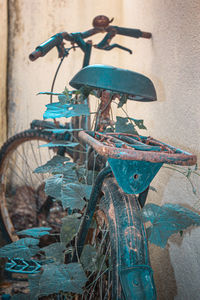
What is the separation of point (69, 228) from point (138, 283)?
0.32 metres

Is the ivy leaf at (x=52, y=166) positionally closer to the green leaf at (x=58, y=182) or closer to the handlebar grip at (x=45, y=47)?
the green leaf at (x=58, y=182)

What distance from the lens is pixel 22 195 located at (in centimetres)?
231

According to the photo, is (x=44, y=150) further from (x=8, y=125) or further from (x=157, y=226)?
(x=157, y=226)

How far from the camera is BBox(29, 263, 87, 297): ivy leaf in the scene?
2.19 ft

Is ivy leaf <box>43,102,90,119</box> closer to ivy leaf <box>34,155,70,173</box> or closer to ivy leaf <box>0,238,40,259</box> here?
ivy leaf <box>34,155,70,173</box>

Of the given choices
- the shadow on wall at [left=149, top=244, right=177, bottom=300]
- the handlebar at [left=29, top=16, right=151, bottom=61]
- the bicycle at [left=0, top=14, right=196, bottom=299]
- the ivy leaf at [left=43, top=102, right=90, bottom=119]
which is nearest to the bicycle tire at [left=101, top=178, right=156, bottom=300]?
the bicycle at [left=0, top=14, right=196, bottom=299]

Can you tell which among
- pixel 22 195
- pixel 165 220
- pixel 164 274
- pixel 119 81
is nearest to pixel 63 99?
pixel 119 81

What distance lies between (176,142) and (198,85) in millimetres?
247

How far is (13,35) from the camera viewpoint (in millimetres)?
2467

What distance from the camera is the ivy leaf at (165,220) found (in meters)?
0.68

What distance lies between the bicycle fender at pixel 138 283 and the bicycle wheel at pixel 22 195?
0.49m

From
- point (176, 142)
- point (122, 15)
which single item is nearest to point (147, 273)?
point (176, 142)

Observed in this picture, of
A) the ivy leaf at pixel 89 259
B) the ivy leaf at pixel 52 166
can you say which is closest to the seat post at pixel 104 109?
the ivy leaf at pixel 52 166

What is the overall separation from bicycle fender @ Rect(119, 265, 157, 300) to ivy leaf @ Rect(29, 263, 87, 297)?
0.46ft
